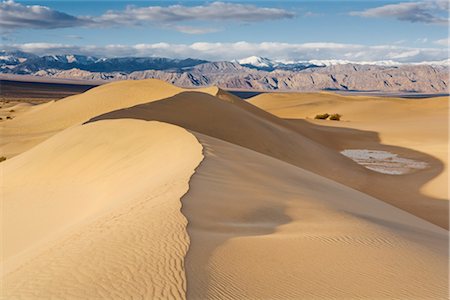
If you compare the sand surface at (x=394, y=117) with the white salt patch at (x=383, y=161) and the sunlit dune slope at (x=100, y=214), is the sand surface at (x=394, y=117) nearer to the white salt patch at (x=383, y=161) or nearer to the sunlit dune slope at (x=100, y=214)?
the white salt patch at (x=383, y=161)

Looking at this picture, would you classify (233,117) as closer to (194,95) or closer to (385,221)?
(194,95)

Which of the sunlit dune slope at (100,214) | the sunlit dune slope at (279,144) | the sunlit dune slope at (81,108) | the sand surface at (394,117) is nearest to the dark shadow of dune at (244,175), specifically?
the sunlit dune slope at (279,144)

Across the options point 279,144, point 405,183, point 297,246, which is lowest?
point 405,183

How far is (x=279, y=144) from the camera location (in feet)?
69.2

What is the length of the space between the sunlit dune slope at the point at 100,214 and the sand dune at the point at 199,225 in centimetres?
3

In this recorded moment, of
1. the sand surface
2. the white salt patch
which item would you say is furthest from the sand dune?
the sand surface

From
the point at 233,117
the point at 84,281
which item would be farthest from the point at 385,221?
the point at 233,117

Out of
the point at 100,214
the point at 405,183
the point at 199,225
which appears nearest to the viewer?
the point at 199,225

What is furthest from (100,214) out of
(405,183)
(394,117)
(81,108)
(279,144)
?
(394,117)

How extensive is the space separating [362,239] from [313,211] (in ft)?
5.79

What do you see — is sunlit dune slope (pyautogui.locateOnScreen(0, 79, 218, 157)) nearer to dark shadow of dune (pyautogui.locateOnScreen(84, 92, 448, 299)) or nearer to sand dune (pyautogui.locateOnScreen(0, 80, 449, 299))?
dark shadow of dune (pyautogui.locateOnScreen(84, 92, 448, 299))

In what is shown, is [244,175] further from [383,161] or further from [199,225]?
[383,161]

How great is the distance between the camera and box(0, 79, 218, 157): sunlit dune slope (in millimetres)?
30391

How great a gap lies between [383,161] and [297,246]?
55.6 ft
